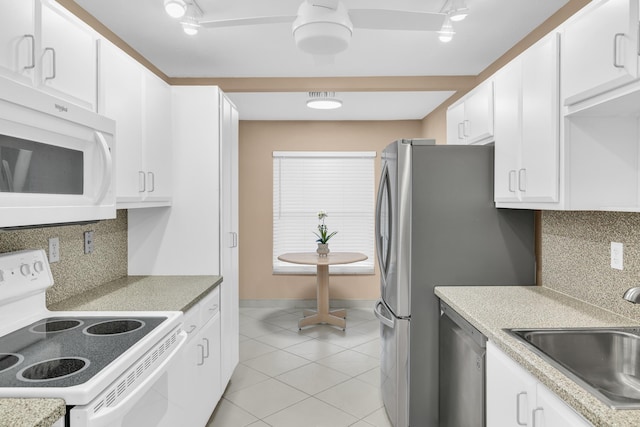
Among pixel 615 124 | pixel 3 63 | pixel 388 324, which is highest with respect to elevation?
pixel 3 63

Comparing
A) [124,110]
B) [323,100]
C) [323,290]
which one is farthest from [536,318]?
[323,290]

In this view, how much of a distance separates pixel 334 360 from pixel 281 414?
1.01 meters

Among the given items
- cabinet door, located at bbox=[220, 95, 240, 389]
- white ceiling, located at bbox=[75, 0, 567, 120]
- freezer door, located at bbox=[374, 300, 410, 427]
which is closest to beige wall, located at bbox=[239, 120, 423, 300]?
white ceiling, located at bbox=[75, 0, 567, 120]

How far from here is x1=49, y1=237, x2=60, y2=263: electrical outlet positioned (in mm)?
1954

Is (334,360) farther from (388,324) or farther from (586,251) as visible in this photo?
(586,251)

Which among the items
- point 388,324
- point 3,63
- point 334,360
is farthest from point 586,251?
point 3,63

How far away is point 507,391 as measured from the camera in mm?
1479

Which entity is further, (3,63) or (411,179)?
(411,179)

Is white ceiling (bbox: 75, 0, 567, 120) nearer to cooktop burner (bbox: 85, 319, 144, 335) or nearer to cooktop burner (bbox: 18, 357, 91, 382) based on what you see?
cooktop burner (bbox: 85, 319, 144, 335)

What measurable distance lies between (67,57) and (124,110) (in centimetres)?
45

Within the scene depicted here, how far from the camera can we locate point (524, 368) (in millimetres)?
1366

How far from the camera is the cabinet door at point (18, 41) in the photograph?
131 centimetres

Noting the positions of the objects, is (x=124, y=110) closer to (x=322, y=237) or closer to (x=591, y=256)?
(x=591, y=256)

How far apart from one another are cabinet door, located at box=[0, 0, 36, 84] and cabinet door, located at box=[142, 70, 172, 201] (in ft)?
2.88
